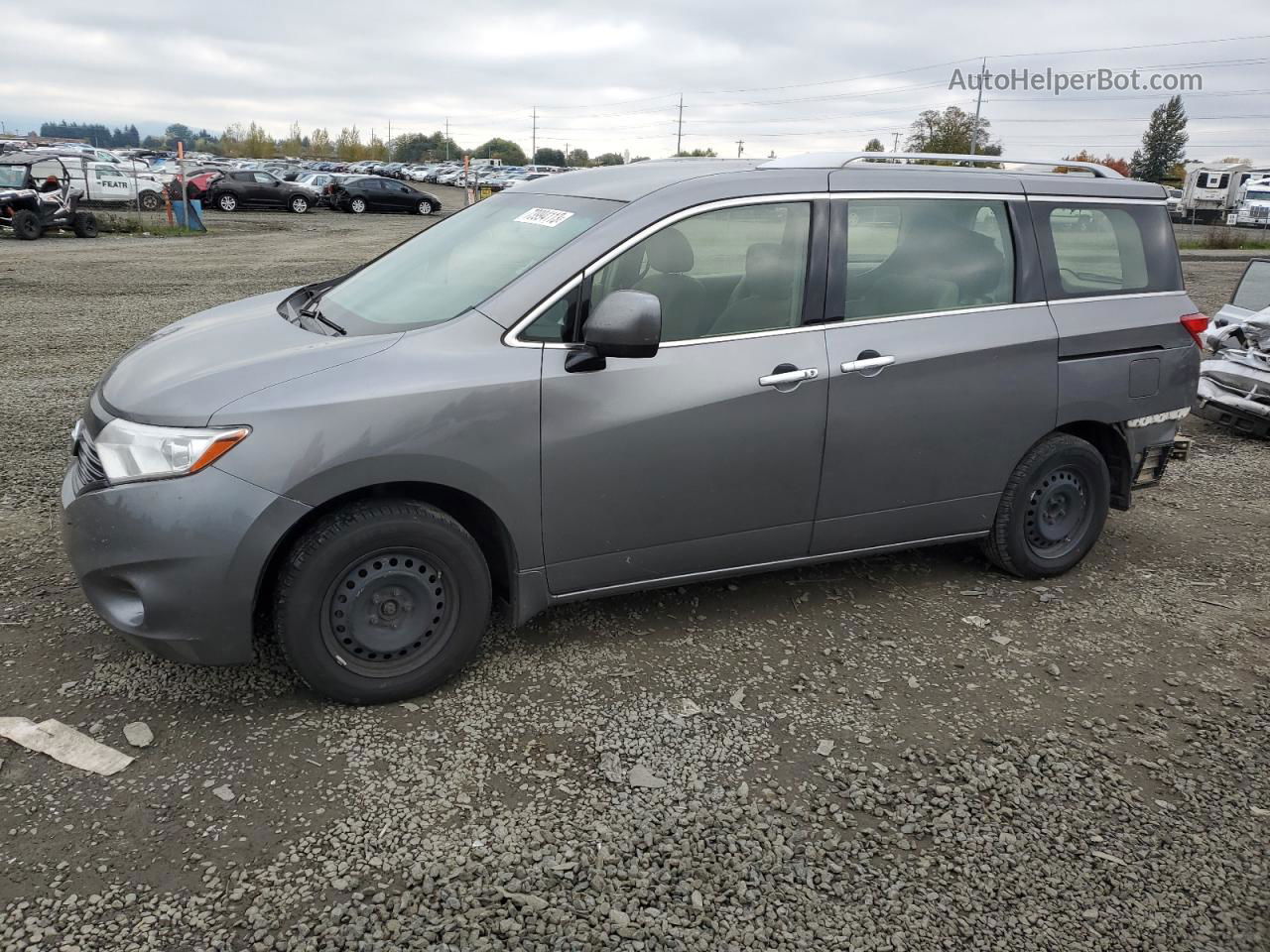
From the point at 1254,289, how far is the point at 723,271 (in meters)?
7.64

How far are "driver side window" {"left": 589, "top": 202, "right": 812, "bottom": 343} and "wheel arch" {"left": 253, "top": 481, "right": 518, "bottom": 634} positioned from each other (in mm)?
857

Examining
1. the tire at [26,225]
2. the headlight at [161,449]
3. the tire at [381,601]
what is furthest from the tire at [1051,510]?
the tire at [26,225]

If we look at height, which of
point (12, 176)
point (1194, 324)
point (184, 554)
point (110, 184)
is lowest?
point (184, 554)

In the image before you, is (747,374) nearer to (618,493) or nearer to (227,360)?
(618,493)

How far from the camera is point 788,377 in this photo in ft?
12.5

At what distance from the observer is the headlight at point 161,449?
10.1ft

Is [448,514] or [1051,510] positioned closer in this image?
[448,514]

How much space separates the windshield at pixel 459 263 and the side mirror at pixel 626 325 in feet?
1.54

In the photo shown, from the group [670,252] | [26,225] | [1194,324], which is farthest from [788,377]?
[26,225]

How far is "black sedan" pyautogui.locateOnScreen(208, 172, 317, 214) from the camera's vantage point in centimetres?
3381

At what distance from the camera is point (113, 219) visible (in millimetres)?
25703

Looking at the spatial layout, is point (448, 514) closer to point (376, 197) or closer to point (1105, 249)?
point (1105, 249)

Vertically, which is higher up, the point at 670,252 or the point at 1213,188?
the point at 1213,188

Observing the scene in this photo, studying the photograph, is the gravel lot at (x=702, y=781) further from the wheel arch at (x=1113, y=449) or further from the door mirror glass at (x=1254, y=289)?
the door mirror glass at (x=1254, y=289)
